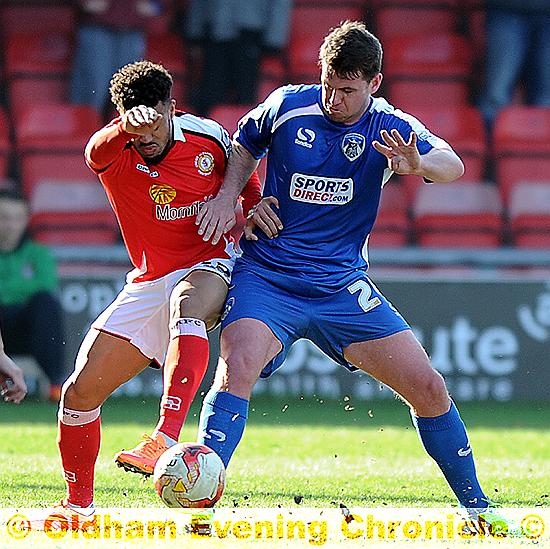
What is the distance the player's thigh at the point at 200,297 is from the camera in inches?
215

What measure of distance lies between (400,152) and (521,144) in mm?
7129

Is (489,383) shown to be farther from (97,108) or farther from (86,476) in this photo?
(86,476)

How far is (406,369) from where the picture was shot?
525cm

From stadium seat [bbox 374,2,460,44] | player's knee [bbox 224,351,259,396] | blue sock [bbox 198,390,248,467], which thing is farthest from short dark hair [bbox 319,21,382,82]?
stadium seat [bbox 374,2,460,44]

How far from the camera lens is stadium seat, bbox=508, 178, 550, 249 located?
11641mm

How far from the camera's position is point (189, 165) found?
5828mm

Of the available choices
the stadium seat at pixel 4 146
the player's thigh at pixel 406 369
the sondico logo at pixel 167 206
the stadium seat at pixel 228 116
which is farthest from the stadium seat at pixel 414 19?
the player's thigh at pixel 406 369

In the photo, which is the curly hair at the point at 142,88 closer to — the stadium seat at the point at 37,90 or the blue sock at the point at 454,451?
the blue sock at the point at 454,451

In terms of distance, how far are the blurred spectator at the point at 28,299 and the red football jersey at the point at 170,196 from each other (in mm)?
4632

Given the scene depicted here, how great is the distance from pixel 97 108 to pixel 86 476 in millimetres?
7057

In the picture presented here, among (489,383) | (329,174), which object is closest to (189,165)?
(329,174)

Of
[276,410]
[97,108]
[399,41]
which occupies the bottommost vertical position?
[276,410]

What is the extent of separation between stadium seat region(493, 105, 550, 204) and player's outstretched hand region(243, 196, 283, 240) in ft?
22.3

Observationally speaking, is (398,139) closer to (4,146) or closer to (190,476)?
(190,476)
